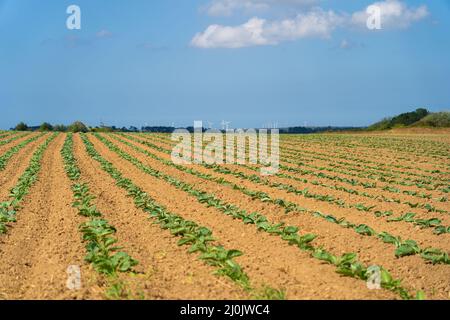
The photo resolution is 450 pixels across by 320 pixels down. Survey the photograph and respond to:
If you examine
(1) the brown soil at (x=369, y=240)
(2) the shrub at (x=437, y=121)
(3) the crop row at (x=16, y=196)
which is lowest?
(1) the brown soil at (x=369, y=240)

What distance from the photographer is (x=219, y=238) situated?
25.1 ft

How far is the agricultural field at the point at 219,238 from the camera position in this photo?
18.3 ft

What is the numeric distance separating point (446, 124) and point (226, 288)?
5499 centimetres

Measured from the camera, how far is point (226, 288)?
5488mm

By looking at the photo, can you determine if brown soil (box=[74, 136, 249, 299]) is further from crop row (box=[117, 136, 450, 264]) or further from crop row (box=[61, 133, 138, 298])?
crop row (box=[117, 136, 450, 264])

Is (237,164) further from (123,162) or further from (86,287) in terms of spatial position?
(86,287)

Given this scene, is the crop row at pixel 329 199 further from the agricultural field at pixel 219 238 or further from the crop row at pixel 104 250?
the crop row at pixel 104 250

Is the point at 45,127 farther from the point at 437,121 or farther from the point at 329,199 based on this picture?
the point at 329,199

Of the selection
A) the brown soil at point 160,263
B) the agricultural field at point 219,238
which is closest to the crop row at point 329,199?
the agricultural field at point 219,238

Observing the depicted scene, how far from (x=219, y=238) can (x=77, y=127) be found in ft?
170

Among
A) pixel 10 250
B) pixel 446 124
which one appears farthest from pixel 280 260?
pixel 446 124

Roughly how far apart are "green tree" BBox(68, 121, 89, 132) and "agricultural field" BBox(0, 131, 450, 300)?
1699 inches

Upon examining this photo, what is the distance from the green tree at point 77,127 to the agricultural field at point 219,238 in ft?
142
